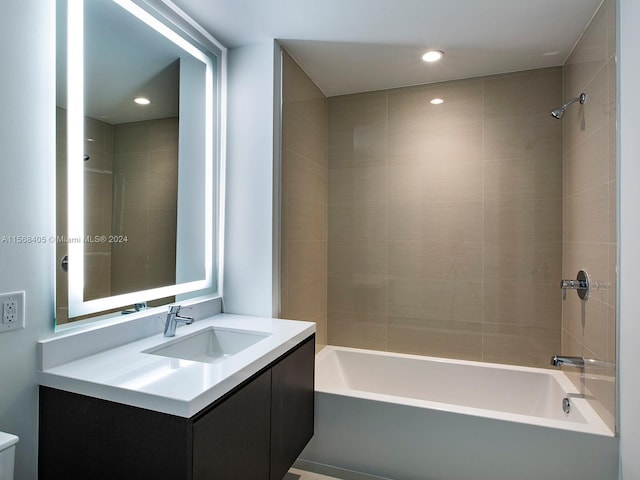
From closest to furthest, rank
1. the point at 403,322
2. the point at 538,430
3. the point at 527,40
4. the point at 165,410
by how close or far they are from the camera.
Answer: the point at 165,410, the point at 538,430, the point at 527,40, the point at 403,322

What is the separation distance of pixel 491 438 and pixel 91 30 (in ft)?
8.19

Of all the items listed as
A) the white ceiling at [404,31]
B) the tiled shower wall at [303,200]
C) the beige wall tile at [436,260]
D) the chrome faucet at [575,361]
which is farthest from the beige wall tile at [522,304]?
the white ceiling at [404,31]

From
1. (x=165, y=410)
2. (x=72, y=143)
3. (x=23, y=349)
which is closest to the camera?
(x=165, y=410)

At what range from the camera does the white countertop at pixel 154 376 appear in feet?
3.51

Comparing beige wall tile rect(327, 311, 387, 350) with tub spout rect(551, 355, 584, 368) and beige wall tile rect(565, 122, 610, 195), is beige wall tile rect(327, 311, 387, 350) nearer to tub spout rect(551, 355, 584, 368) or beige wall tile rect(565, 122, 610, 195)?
tub spout rect(551, 355, 584, 368)

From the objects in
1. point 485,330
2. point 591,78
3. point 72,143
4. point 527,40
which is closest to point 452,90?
point 527,40

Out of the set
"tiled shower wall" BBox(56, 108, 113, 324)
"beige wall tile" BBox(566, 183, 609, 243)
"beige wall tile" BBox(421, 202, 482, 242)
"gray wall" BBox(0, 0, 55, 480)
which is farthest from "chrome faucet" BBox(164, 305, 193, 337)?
"beige wall tile" BBox(566, 183, 609, 243)

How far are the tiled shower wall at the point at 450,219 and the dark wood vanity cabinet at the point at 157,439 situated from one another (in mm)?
1502

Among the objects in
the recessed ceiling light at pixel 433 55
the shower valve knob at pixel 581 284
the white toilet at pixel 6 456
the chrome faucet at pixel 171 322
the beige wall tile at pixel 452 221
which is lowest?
the white toilet at pixel 6 456

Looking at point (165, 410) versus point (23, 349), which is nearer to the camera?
point (165, 410)

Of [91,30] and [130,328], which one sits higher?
[91,30]

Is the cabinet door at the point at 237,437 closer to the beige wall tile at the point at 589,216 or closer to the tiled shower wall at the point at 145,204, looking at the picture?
the tiled shower wall at the point at 145,204

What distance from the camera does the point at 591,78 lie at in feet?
6.24

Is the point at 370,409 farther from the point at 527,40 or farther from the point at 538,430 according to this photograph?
the point at 527,40
